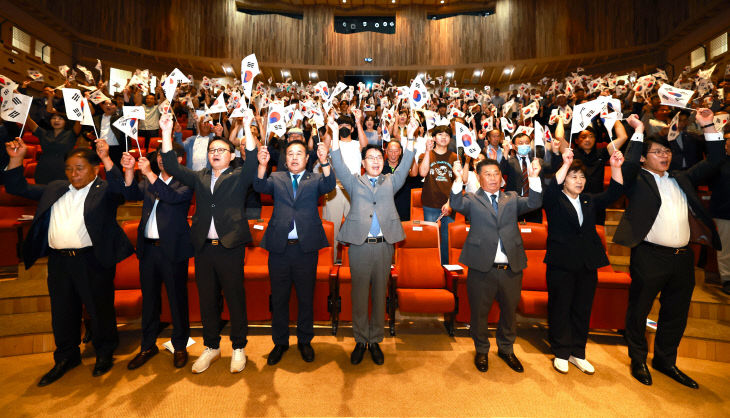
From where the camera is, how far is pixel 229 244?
251 cm

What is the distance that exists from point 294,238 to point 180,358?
49.2 inches

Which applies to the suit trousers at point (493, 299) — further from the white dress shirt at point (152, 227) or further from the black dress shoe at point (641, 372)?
the white dress shirt at point (152, 227)

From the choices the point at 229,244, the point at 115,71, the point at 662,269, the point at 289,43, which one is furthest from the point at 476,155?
the point at 115,71

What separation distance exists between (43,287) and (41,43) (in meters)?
11.5

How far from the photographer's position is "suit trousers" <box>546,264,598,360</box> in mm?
2611

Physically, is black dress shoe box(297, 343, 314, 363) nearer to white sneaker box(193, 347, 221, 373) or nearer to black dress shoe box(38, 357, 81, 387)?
white sneaker box(193, 347, 221, 373)

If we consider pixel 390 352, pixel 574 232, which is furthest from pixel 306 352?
pixel 574 232

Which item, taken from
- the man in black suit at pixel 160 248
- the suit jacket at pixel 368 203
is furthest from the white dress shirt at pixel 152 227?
the suit jacket at pixel 368 203

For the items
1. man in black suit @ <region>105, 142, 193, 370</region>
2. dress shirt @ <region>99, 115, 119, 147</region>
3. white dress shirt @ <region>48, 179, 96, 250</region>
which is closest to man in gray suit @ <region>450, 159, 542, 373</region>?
man in black suit @ <region>105, 142, 193, 370</region>

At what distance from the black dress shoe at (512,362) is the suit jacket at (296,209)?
5.32 ft

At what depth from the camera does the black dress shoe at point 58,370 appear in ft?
7.96

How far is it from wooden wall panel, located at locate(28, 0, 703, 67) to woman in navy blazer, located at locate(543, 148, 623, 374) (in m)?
12.7

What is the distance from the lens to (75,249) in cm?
251

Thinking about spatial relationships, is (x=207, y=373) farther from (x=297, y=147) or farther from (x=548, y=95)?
(x=548, y=95)
